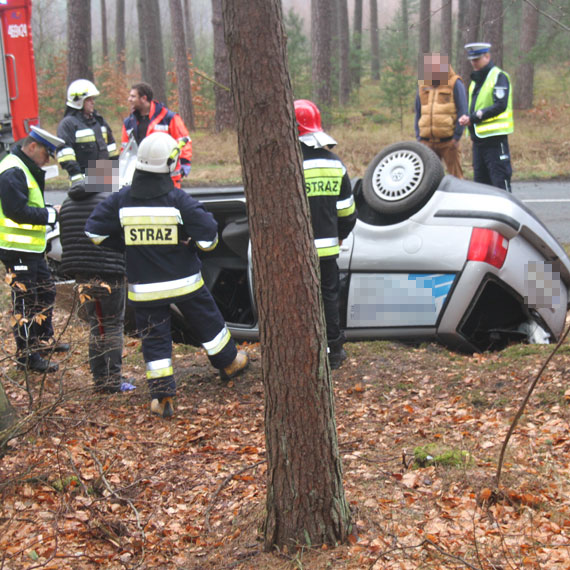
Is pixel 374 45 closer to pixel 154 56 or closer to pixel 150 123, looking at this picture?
pixel 154 56

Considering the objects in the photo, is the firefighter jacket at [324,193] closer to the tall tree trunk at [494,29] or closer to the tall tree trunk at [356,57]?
the tall tree trunk at [494,29]

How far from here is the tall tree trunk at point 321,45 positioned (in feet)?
57.2

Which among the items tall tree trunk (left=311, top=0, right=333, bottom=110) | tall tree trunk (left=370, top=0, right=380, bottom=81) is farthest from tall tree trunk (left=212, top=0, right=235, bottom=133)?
tall tree trunk (left=370, top=0, right=380, bottom=81)

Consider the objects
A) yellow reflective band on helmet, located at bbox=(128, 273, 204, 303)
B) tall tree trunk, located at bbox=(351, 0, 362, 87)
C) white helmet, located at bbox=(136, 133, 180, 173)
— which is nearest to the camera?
white helmet, located at bbox=(136, 133, 180, 173)

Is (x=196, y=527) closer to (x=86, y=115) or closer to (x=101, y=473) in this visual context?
(x=101, y=473)

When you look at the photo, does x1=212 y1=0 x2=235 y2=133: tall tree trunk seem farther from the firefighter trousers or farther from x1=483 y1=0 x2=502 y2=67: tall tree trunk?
the firefighter trousers

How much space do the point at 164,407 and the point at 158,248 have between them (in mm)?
1021

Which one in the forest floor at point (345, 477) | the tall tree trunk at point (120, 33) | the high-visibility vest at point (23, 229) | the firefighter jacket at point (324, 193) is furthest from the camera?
the tall tree trunk at point (120, 33)

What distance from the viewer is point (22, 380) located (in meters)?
5.07

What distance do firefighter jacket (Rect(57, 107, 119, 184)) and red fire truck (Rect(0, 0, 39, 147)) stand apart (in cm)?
269

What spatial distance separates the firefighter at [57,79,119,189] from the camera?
25.4 feet

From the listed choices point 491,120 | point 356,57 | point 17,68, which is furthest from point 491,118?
point 356,57

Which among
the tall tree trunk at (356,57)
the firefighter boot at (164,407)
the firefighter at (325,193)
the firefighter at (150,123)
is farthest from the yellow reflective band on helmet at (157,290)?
the tall tree trunk at (356,57)

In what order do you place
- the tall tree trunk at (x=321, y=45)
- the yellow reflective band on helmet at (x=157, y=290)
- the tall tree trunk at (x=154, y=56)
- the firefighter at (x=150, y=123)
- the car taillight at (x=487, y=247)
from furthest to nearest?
the tall tree trunk at (x=154, y=56) < the tall tree trunk at (x=321, y=45) < the firefighter at (x=150, y=123) < the car taillight at (x=487, y=247) < the yellow reflective band on helmet at (x=157, y=290)
